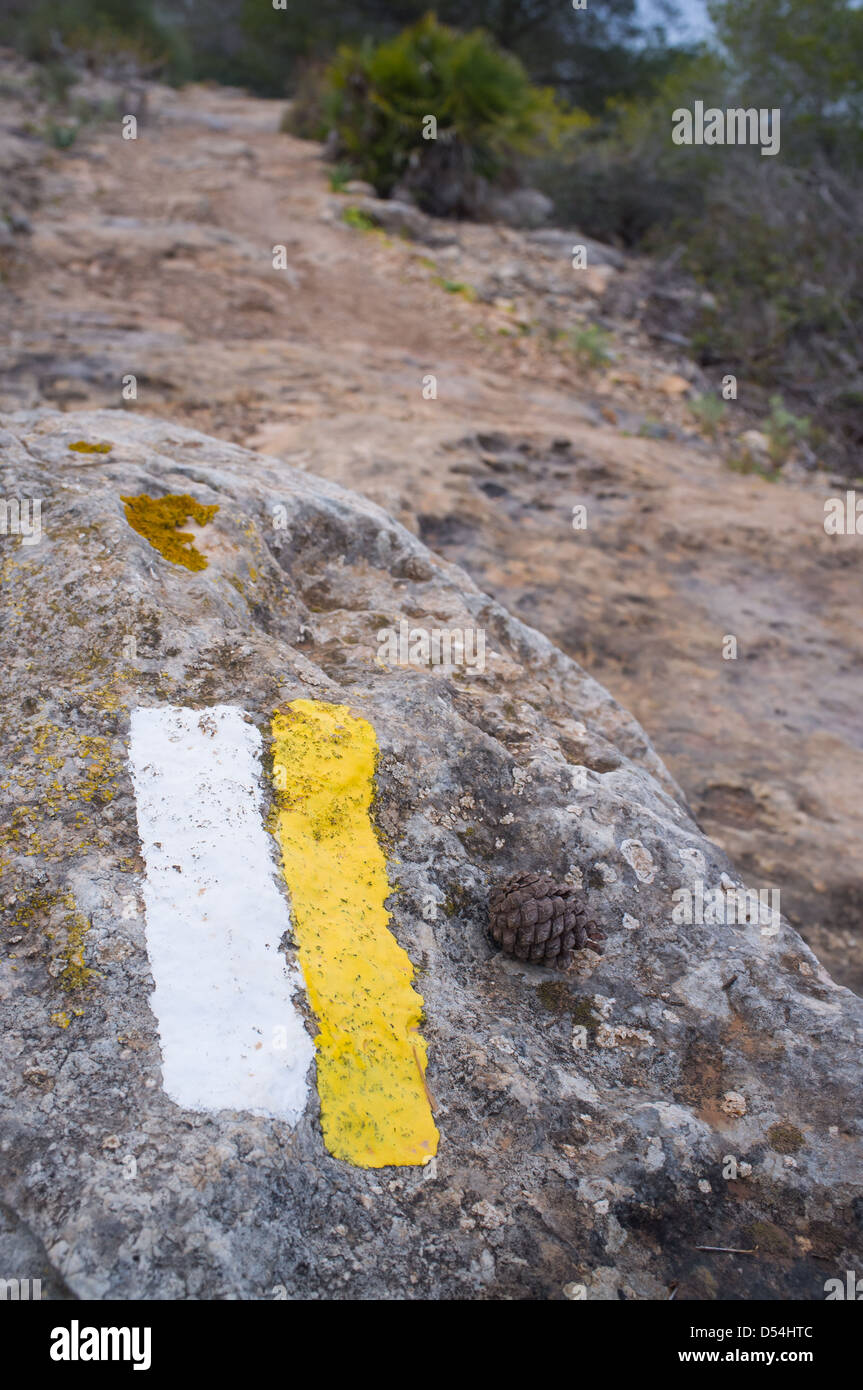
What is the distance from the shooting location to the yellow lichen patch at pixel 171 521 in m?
2.11

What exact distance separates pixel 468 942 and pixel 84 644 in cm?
101

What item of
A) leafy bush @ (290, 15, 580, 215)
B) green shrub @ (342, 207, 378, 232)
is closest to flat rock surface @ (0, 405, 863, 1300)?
green shrub @ (342, 207, 378, 232)

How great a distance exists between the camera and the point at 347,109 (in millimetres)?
11992

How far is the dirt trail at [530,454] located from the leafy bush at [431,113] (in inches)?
99.4

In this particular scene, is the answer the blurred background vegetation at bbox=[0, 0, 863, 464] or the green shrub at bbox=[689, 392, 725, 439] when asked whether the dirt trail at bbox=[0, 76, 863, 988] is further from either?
the blurred background vegetation at bbox=[0, 0, 863, 464]

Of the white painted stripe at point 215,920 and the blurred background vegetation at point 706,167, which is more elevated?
the blurred background vegetation at point 706,167

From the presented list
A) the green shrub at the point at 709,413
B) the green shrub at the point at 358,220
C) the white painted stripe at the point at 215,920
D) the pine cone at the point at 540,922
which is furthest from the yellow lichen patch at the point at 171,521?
the green shrub at the point at 358,220

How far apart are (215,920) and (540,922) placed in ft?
1.99

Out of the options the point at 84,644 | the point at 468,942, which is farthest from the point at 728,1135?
the point at 84,644

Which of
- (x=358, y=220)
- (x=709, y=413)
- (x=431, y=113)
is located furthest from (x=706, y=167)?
(x=709, y=413)

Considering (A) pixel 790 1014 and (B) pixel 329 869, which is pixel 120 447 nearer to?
(B) pixel 329 869

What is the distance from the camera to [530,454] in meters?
5.41

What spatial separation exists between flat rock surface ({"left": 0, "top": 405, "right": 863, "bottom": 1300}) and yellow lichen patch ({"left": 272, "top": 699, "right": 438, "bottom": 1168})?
0.03m

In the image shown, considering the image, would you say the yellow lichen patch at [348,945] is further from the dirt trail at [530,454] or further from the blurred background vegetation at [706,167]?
the blurred background vegetation at [706,167]
